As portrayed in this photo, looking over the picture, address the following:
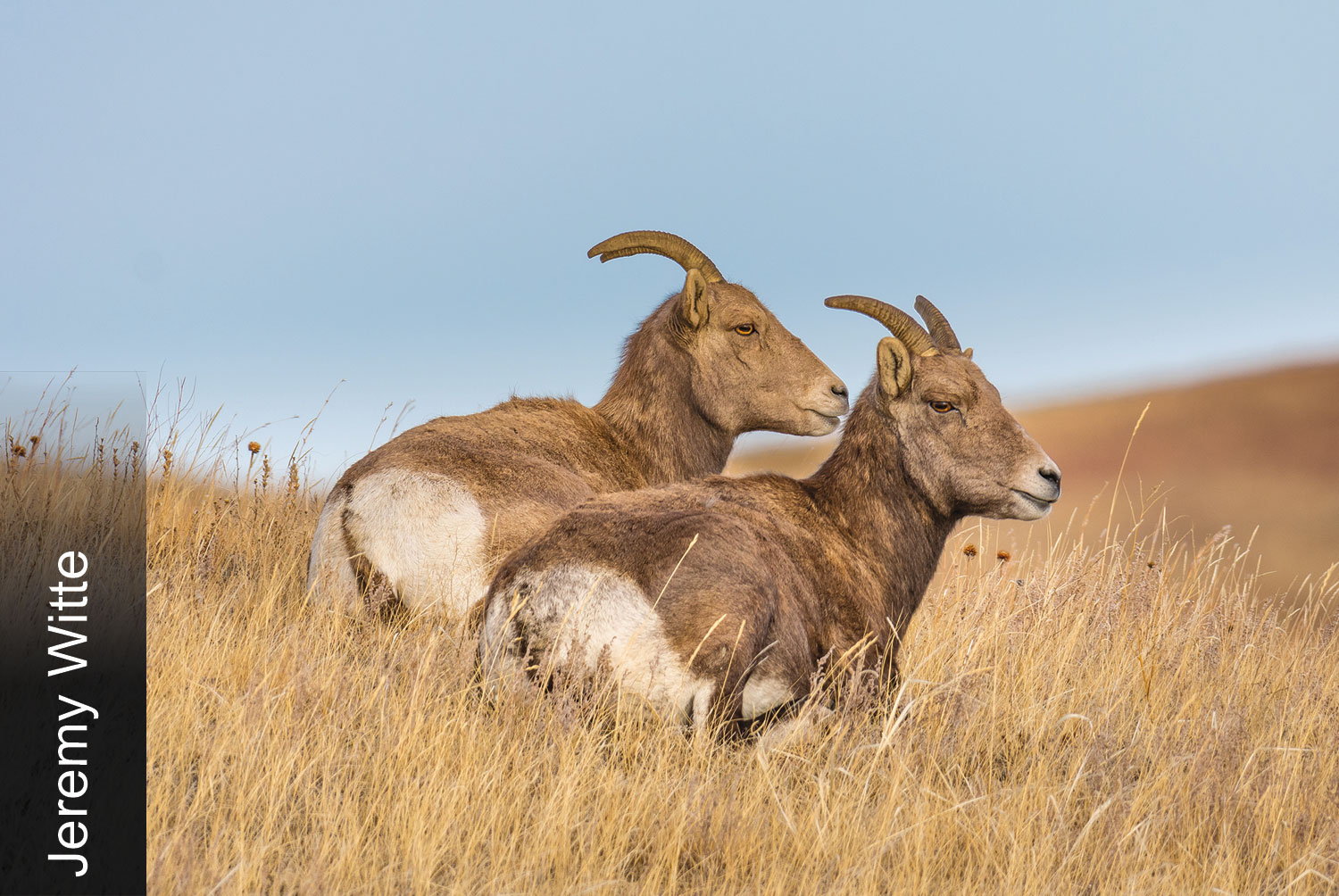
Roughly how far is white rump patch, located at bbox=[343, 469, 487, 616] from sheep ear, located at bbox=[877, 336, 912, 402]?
2.83 metres

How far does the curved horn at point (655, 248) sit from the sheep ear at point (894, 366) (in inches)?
122

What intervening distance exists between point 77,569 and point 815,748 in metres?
4.42

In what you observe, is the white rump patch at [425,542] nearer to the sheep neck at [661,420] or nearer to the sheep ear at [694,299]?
the sheep neck at [661,420]

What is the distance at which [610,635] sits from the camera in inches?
219

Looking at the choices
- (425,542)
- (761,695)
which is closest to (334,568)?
Result: (425,542)

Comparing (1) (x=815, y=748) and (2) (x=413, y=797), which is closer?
(2) (x=413, y=797)

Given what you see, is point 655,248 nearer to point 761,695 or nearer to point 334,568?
point 334,568

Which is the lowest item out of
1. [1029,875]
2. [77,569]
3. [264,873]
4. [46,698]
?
[1029,875]

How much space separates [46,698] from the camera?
6.11 meters

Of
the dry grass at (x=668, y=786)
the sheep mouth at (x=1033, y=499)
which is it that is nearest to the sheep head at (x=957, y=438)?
the sheep mouth at (x=1033, y=499)

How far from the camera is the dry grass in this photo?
4.77m

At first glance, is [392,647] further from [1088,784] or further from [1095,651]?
[1095,651]

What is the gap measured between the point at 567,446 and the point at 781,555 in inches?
136

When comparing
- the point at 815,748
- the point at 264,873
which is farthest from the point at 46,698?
the point at 815,748
